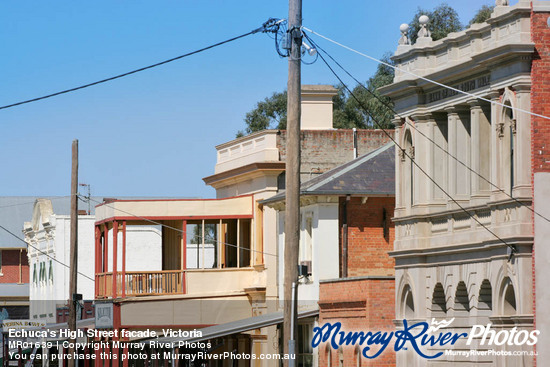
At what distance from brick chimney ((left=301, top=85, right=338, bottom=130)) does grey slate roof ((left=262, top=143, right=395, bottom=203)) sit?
3543 millimetres

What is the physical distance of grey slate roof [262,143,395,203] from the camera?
38.2 metres

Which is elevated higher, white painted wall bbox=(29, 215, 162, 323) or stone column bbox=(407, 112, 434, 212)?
stone column bbox=(407, 112, 434, 212)

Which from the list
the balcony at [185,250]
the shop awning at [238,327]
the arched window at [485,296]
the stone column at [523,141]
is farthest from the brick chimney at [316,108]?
the stone column at [523,141]

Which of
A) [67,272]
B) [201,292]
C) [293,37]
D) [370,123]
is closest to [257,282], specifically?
[201,292]

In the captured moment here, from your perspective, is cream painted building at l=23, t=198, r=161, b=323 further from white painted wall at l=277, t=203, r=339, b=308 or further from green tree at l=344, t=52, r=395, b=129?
white painted wall at l=277, t=203, r=339, b=308

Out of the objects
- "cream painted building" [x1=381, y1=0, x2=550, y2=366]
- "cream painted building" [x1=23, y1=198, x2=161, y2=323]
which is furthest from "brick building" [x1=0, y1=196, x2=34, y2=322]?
"cream painted building" [x1=381, y1=0, x2=550, y2=366]

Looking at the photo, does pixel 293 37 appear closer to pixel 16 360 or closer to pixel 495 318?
pixel 495 318

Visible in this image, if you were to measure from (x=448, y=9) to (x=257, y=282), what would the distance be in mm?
23731

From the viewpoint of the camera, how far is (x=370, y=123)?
233 ft

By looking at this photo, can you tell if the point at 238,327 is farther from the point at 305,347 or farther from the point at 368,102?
the point at 368,102

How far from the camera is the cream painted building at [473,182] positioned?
26828 millimetres

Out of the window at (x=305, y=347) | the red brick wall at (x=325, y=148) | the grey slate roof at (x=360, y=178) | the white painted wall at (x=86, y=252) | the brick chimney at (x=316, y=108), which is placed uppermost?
the brick chimney at (x=316, y=108)

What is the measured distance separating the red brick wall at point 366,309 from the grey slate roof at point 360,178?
355cm

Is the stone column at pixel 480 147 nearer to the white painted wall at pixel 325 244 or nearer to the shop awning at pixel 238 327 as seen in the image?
the shop awning at pixel 238 327
